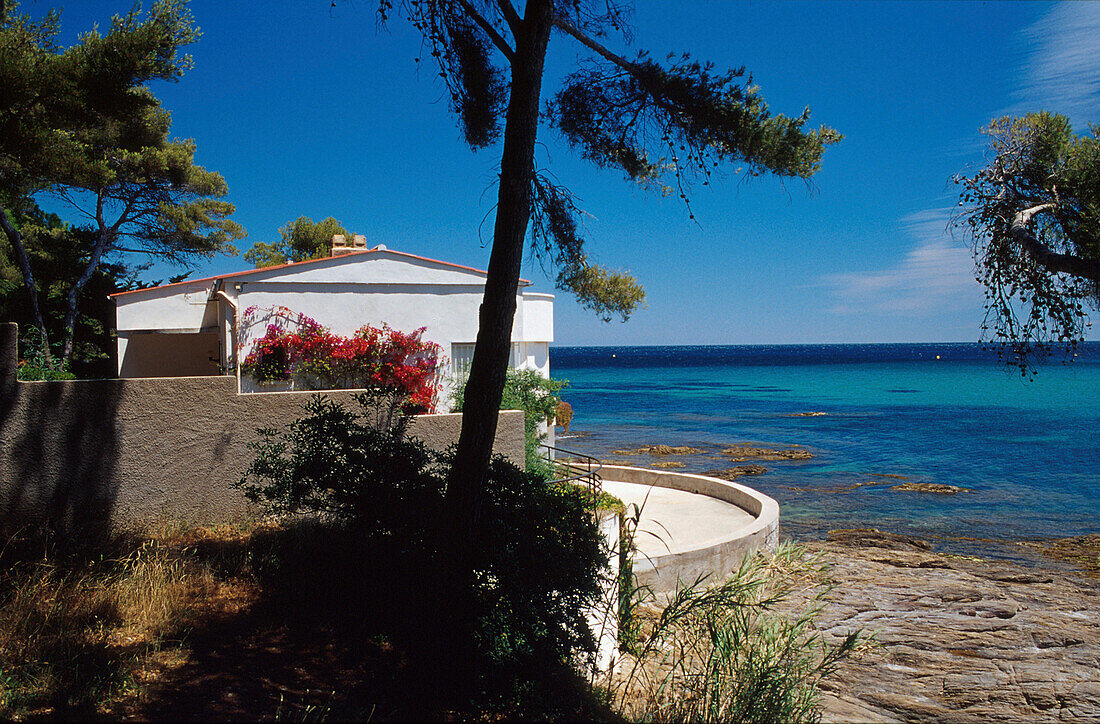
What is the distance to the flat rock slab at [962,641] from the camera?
26.1ft

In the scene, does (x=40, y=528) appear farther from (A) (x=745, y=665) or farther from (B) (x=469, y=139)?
(A) (x=745, y=665)

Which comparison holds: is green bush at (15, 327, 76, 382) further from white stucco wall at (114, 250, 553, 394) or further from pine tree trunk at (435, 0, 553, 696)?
pine tree trunk at (435, 0, 553, 696)

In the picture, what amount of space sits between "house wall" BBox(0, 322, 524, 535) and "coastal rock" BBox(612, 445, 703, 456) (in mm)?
23993

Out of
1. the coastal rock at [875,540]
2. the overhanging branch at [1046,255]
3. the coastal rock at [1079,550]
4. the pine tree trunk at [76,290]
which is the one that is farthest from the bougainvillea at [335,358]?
the coastal rock at [1079,550]

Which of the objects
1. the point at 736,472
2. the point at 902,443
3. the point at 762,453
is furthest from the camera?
the point at 902,443

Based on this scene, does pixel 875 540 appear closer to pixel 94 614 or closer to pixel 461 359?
pixel 461 359

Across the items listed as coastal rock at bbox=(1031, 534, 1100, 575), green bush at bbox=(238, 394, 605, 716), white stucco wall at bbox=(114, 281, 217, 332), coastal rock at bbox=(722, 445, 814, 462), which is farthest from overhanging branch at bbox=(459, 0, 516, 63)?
coastal rock at bbox=(722, 445, 814, 462)

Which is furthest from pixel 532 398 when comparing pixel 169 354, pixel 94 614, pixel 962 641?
pixel 169 354

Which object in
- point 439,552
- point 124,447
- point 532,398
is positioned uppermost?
point 532,398

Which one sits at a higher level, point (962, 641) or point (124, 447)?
point (124, 447)

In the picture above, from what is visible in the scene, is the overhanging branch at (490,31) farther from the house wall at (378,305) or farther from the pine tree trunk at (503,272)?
the house wall at (378,305)

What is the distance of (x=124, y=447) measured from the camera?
766 centimetres

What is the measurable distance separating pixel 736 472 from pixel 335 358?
19135 millimetres

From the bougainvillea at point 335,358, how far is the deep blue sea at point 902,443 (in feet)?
29.3
